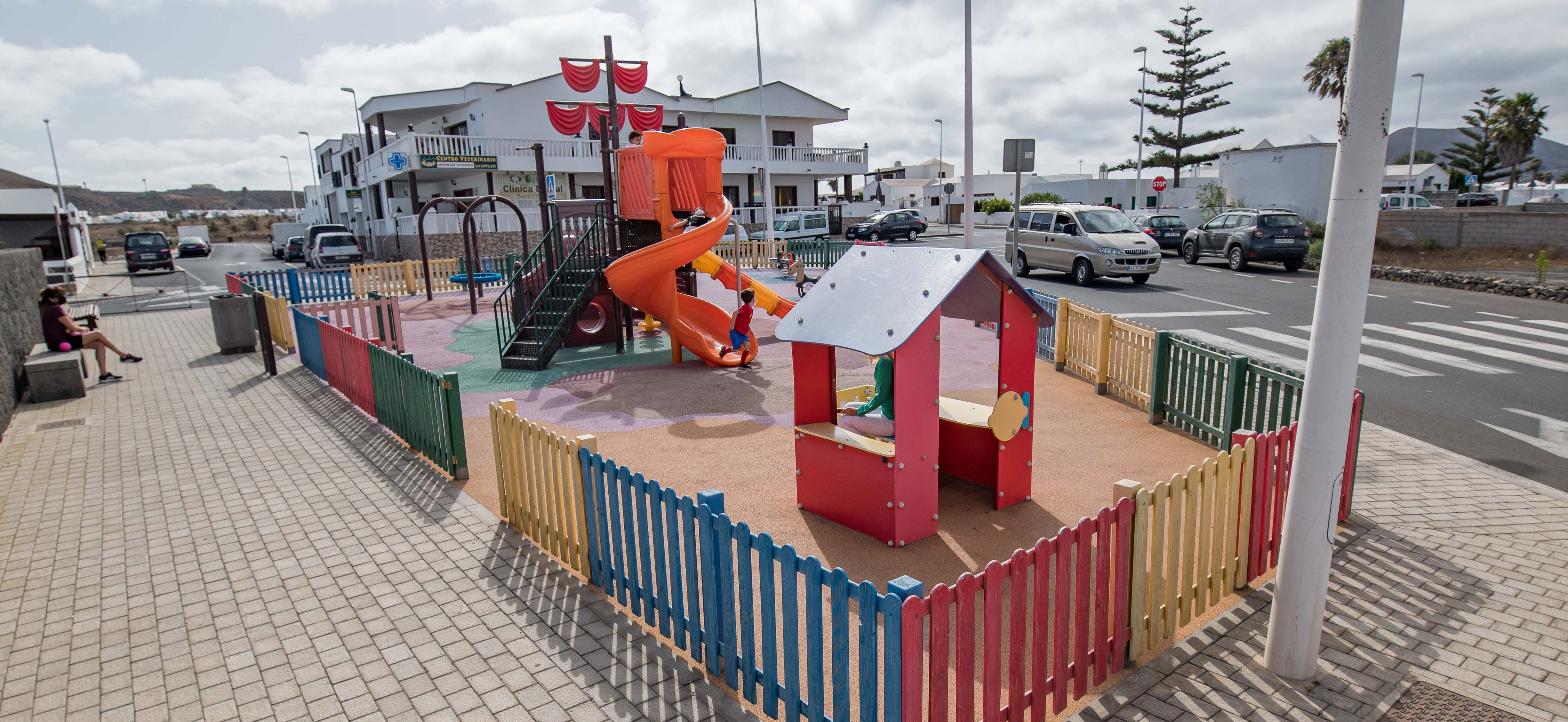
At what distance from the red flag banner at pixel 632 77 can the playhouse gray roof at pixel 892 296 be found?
1205cm

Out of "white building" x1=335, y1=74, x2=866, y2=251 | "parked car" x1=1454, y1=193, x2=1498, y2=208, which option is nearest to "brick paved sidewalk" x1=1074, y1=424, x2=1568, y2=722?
"white building" x1=335, y1=74, x2=866, y2=251

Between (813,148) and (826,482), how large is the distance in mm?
38836

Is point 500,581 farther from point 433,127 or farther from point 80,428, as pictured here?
point 433,127

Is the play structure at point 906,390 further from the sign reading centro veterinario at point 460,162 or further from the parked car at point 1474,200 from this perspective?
the parked car at point 1474,200

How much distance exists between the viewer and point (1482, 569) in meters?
5.12

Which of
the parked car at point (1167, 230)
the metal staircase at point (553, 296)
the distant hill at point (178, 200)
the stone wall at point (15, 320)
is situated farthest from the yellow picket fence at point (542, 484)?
the distant hill at point (178, 200)

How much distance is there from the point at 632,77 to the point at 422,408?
11799mm

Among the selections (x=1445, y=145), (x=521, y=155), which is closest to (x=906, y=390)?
(x=521, y=155)

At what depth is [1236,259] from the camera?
77.4 ft

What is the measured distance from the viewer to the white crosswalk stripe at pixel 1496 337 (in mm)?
11961

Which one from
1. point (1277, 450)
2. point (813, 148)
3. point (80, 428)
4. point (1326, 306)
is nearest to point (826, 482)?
point (1277, 450)

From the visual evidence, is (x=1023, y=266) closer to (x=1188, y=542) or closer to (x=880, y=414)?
(x=880, y=414)

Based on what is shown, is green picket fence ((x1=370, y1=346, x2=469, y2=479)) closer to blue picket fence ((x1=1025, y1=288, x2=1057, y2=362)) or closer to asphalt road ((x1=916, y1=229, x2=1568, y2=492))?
blue picket fence ((x1=1025, y1=288, x2=1057, y2=362))

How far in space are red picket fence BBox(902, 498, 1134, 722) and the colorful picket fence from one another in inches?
486
